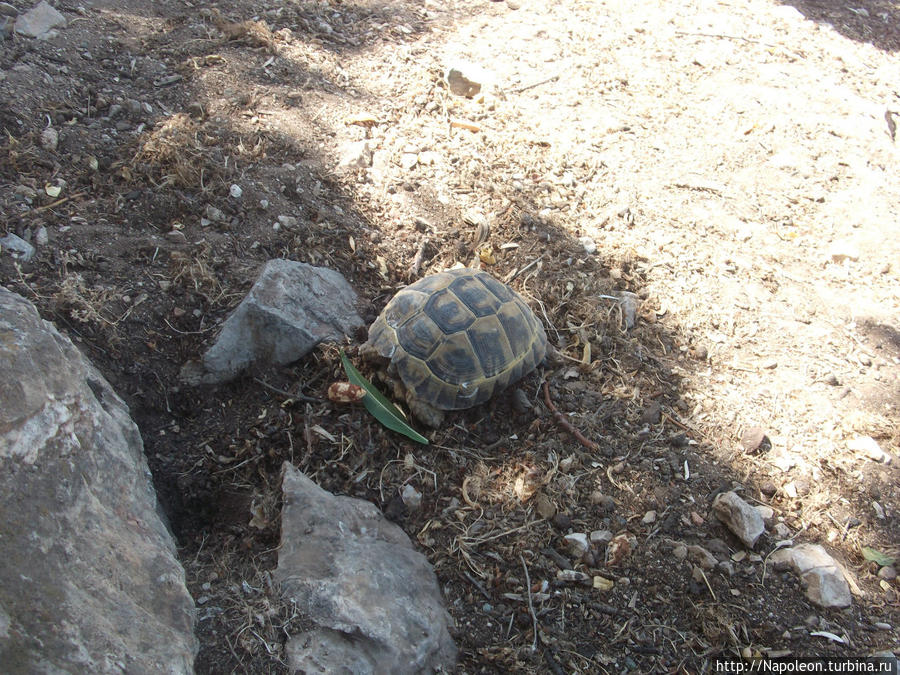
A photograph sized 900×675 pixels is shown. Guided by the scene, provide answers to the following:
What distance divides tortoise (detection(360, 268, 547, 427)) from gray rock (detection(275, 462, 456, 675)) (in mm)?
611

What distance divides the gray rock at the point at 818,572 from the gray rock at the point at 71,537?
2.20 meters

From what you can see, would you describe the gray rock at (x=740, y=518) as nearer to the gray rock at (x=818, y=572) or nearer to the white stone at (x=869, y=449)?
the gray rock at (x=818, y=572)

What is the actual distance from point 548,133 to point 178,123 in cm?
251

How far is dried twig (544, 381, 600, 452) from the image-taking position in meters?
2.81

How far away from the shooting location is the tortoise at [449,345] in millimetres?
2799

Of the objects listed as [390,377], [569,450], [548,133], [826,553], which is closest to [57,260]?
[390,377]

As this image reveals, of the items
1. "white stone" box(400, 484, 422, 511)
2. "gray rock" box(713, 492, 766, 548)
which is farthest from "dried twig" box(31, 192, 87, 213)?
"gray rock" box(713, 492, 766, 548)

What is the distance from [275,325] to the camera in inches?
112

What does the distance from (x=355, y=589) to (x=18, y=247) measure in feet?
7.20

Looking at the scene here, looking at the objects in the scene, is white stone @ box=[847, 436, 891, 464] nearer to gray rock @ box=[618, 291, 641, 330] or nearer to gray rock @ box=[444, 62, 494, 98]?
gray rock @ box=[618, 291, 641, 330]

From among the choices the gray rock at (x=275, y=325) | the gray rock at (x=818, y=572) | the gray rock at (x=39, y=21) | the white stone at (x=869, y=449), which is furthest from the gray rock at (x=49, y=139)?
the white stone at (x=869, y=449)

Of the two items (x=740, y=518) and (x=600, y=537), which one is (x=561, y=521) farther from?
(x=740, y=518)

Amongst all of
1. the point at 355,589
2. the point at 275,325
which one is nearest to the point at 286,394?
the point at 275,325

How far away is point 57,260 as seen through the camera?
282 cm
